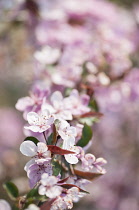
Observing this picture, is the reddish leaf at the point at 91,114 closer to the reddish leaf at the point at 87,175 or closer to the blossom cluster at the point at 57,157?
the blossom cluster at the point at 57,157

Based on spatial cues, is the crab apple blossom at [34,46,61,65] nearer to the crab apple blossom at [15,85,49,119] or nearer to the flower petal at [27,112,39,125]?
the crab apple blossom at [15,85,49,119]

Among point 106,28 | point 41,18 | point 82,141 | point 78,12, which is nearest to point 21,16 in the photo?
point 41,18

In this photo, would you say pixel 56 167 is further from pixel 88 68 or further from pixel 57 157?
pixel 88 68

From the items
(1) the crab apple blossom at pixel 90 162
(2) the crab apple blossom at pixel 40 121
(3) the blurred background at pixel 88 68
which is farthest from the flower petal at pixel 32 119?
(3) the blurred background at pixel 88 68

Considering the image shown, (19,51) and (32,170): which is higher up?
(19,51)

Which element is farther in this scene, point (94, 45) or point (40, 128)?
point (94, 45)

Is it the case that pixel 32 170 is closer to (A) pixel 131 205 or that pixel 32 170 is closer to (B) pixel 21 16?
(B) pixel 21 16
